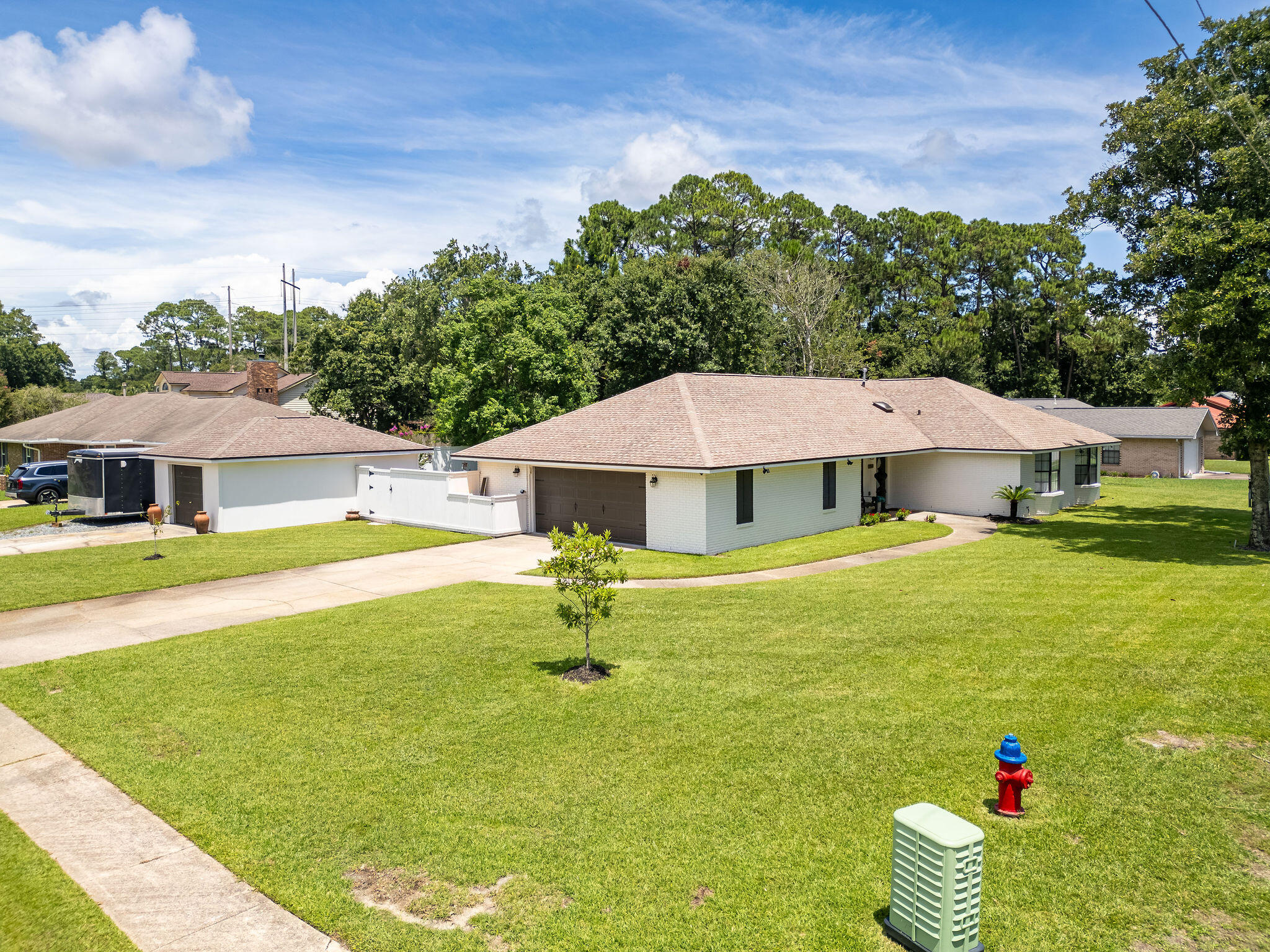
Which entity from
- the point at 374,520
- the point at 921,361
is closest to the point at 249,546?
the point at 374,520

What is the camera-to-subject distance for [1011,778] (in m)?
6.76

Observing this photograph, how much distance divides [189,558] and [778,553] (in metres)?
16.2

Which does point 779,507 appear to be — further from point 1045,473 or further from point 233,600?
point 233,600

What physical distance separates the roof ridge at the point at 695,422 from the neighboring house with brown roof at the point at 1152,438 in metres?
27.8

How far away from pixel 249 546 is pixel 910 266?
63.0 metres

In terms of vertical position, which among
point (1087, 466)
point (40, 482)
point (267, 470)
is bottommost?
point (40, 482)

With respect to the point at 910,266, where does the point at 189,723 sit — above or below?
below

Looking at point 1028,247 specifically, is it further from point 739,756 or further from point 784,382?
point 739,756

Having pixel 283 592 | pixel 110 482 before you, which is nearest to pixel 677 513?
pixel 283 592

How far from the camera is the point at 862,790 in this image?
24.3 feet


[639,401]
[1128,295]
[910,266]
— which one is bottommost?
[639,401]

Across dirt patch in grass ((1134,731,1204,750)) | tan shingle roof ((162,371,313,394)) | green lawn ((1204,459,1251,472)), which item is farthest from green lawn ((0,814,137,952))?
green lawn ((1204,459,1251,472))

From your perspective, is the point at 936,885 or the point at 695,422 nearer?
the point at 936,885

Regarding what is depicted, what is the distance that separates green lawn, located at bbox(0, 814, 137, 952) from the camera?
5388mm
